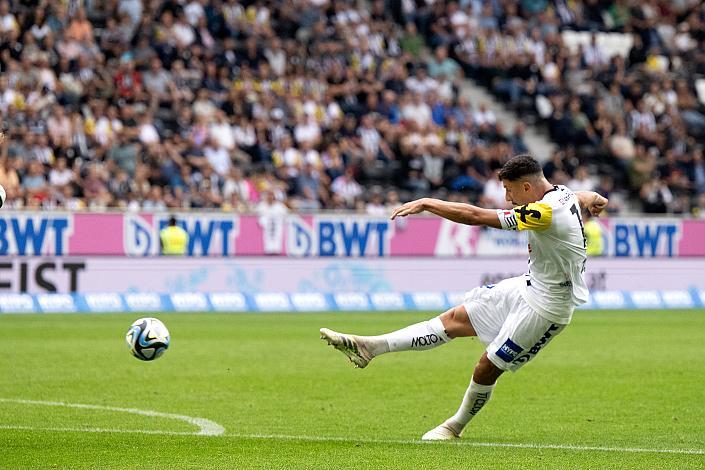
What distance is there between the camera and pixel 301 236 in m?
25.4

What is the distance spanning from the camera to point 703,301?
2723cm

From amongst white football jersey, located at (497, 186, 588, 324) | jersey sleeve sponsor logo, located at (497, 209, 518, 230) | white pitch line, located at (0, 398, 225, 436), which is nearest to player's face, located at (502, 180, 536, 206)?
white football jersey, located at (497, 186, 588, 324)

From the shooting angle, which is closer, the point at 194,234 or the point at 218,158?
the point at 194,234

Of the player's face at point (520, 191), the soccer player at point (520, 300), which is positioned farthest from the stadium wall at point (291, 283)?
the player's face at point (520, 191)

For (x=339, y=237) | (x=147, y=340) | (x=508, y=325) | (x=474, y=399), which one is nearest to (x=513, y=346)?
(x=508, y=325)

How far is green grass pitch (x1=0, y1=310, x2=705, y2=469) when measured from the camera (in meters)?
8.88

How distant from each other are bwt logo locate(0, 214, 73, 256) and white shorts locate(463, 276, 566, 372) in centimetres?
1487

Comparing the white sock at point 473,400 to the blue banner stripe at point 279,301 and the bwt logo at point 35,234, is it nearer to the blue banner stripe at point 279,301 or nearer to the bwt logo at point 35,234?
the blue banner stripe at point 279,301

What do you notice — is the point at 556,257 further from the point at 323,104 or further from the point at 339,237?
the point at 323,104

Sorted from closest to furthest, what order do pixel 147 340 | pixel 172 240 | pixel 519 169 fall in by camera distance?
pixel 519 169
pixel 147 340
pixel 172 240

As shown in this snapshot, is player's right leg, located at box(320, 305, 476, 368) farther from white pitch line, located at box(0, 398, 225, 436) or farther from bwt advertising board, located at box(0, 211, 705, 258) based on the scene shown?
bwt advertising board, located at box(0, 211, 705, 258)

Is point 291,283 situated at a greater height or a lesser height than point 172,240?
lesser

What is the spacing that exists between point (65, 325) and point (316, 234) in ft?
20.5

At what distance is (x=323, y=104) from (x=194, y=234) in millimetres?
6477
